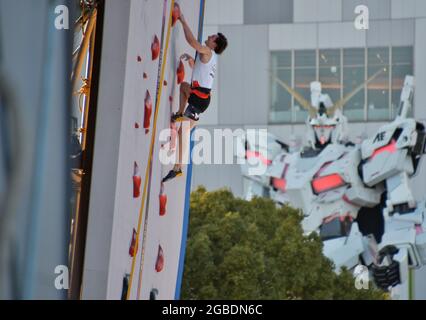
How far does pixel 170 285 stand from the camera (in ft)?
38.8

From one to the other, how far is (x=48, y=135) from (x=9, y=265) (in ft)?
2.76

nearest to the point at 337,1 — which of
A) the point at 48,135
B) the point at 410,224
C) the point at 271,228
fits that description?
the point at 410,224

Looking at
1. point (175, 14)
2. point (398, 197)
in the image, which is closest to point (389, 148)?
point (398, 197)

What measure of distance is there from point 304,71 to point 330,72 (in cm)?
100

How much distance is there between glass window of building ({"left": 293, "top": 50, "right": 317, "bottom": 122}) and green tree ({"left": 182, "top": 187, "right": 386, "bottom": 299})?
1676 cm

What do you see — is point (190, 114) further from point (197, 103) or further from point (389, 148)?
point (389, 148)

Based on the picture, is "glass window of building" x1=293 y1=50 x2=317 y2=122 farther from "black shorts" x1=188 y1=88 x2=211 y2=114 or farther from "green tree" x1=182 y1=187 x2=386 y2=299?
"black shorts" x1=188 y1=88 x2=211 y2=114

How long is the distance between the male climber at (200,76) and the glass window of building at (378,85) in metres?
34.9

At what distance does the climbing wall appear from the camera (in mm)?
8023

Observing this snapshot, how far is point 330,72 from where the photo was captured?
45812mm

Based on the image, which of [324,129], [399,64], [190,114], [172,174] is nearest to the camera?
[190,114]

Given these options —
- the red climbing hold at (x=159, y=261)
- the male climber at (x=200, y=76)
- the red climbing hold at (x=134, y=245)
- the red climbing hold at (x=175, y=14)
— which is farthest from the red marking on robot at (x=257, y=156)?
the red climbing hold at (x=134, y=245)

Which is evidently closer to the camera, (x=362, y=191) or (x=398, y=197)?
(x=398, y=197)
